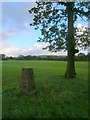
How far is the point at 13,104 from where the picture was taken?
3963 millimetres

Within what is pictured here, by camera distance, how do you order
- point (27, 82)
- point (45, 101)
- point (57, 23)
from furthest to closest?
point (57, 23)
point (27, 82)
point (45, 101)

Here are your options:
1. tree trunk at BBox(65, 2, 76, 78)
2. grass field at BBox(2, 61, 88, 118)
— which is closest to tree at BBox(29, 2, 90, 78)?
tree trunk at BBox(65, 2, 76, 78)

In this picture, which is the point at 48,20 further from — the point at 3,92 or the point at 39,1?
the point at 3,92

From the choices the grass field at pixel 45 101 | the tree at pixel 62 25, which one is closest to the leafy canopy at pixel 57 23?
the tree at pixel 62 25

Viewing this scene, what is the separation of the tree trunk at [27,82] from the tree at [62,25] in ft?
7.36

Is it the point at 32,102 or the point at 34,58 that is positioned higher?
the point at 34,58

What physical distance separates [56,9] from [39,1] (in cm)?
95

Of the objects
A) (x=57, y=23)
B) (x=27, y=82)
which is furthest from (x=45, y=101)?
(x=57, y=23)

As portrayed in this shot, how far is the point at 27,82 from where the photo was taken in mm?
4395

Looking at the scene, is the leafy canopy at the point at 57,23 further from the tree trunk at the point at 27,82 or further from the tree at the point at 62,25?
the tree trunk at the point at 27,82

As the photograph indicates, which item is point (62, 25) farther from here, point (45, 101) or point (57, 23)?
point (45, 101)

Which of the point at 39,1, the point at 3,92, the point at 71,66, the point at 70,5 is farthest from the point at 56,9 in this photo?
the point at 3,92

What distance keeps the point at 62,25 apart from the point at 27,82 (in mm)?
3072

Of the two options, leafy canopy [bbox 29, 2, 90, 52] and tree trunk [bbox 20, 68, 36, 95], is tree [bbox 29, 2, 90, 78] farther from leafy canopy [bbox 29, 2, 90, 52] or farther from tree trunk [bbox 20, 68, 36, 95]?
tree trunk [bbox 20, 68, 36, 95]
